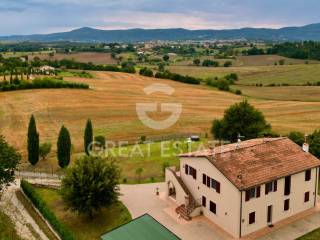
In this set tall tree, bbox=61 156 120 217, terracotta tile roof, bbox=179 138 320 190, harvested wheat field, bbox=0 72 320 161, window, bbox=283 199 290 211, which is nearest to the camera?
terracotta tile roof, bbox=179 138 320 190

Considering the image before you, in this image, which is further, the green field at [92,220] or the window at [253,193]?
the green field at [92,220]

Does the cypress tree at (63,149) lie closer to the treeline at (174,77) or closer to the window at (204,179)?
the window at (204,179)

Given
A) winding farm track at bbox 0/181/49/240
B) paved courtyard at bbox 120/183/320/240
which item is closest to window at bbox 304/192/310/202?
paved courtyard at bbox 120/183/320/240

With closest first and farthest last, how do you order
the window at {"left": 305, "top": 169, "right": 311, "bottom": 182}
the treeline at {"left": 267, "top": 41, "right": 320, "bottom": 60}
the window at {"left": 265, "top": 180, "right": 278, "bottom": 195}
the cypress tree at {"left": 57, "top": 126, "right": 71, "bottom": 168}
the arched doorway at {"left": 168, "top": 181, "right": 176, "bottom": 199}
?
the window at {"left": 265, "top": 180, "right": 278, "bottom": 195}
the window at {"left": 305, "top": 169, "right": 311, "bottom": 182}
the arched doorway at {"left": 168, "top": 181, "right": 176, "bottom": 199}
the cypress tree at {"left": 57, "top": 126, "right": 71, "bottom": 168}
the treeline at {"left": 267, "top": 41, "right": 320, "bottom": 60}

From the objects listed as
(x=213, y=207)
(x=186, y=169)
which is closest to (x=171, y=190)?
(x=186, y=169)

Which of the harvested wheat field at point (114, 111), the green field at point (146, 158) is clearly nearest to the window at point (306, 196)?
the green field at point (146, 158)

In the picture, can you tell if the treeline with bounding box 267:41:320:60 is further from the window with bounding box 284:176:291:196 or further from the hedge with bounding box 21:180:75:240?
the hedge with bounding box 21:180:75:240

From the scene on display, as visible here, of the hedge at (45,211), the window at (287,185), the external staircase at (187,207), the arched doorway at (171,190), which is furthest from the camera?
the arched doorway at (171,190)

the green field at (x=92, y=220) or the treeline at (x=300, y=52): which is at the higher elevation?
the treeline at (x=300, y=52)

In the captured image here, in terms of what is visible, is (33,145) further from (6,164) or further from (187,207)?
(187,207)
